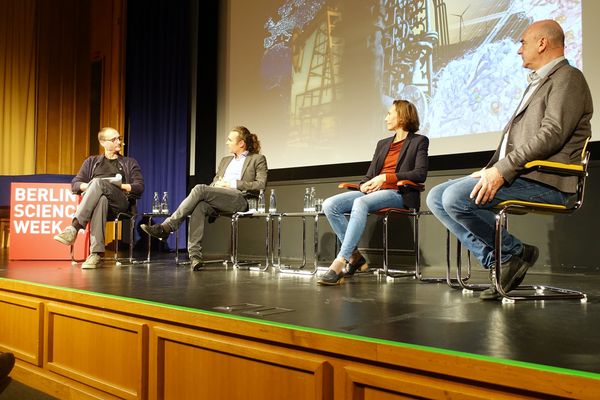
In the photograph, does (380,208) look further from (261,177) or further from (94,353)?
(94,353)

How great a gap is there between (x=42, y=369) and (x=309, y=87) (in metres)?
3.30

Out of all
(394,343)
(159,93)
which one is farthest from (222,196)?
A: (159,93)

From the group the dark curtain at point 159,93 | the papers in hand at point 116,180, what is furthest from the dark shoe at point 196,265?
the dark curtain at point 159,93

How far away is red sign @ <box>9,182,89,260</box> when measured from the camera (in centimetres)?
406

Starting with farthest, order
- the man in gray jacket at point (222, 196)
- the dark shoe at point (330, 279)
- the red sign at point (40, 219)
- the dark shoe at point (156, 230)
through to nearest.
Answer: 1. the red sign at point (40, 219)
2. the man in gray jacket at point (222, 196)
3. the dark shoe at point (156, 230)
4. the dark shoe at point (330, 279)

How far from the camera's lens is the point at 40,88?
656 cm

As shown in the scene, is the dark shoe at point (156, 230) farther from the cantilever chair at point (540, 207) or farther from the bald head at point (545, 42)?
the bald head at point (545, 42)

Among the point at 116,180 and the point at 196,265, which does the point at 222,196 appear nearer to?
the point at 196,265

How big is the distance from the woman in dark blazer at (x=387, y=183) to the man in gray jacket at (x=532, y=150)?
0.67m

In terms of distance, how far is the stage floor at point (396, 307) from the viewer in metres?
1.23

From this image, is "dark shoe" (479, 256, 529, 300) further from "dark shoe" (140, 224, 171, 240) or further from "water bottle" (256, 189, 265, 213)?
"dark shoe" (140, 224, 171, 240)

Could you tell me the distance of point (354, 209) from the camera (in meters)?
2.79

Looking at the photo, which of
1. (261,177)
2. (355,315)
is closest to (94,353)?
(355,315)

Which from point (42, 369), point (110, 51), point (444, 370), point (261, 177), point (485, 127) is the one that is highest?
point (110, 51)
